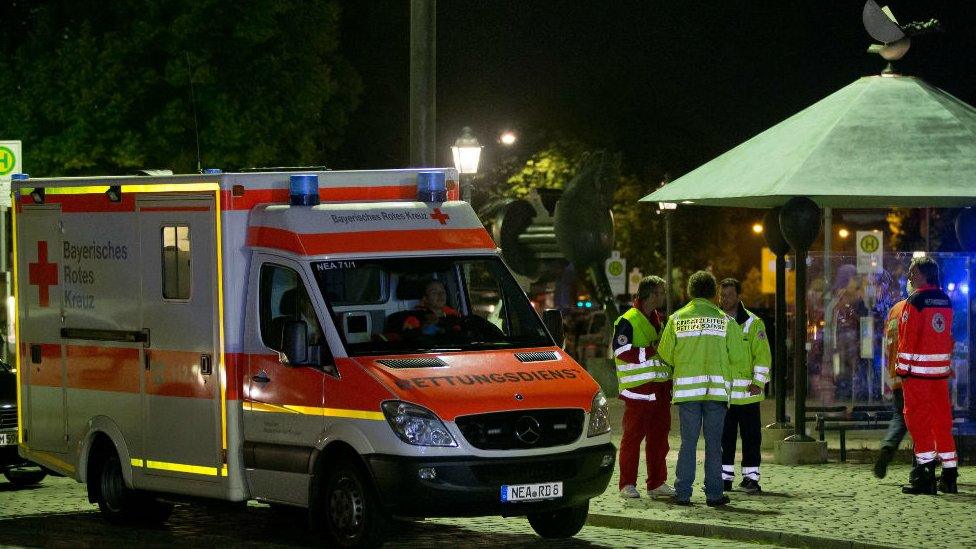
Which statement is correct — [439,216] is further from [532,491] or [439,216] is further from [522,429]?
[532,491]

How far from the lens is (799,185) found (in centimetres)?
1759

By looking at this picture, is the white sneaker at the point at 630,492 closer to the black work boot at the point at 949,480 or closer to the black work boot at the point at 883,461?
the black work boot at the point at 883,461

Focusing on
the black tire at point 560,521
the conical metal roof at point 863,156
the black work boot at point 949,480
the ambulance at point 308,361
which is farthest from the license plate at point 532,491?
the conical metal roof at point 863,156

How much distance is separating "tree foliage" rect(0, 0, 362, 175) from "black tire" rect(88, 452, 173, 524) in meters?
26.2

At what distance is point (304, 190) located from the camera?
507 inches

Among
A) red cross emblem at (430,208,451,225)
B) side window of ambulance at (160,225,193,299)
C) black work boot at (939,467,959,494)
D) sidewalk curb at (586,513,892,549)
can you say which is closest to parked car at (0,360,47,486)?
side window of ambulance at (160,225,193,299)

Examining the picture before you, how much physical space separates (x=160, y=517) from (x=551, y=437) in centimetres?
384

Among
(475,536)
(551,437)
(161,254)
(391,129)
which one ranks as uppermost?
(391,129)

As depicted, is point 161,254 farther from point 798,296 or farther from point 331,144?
point 331,144

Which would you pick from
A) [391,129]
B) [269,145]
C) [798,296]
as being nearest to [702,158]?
[391,129]

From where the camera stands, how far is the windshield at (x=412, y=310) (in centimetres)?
1248

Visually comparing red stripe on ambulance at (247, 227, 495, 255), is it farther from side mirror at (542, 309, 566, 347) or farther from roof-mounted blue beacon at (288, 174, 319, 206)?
side mirror at (542, 309, 566, 347)

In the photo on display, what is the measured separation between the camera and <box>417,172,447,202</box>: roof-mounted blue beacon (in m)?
13.3

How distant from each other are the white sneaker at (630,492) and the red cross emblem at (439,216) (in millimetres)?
3108
